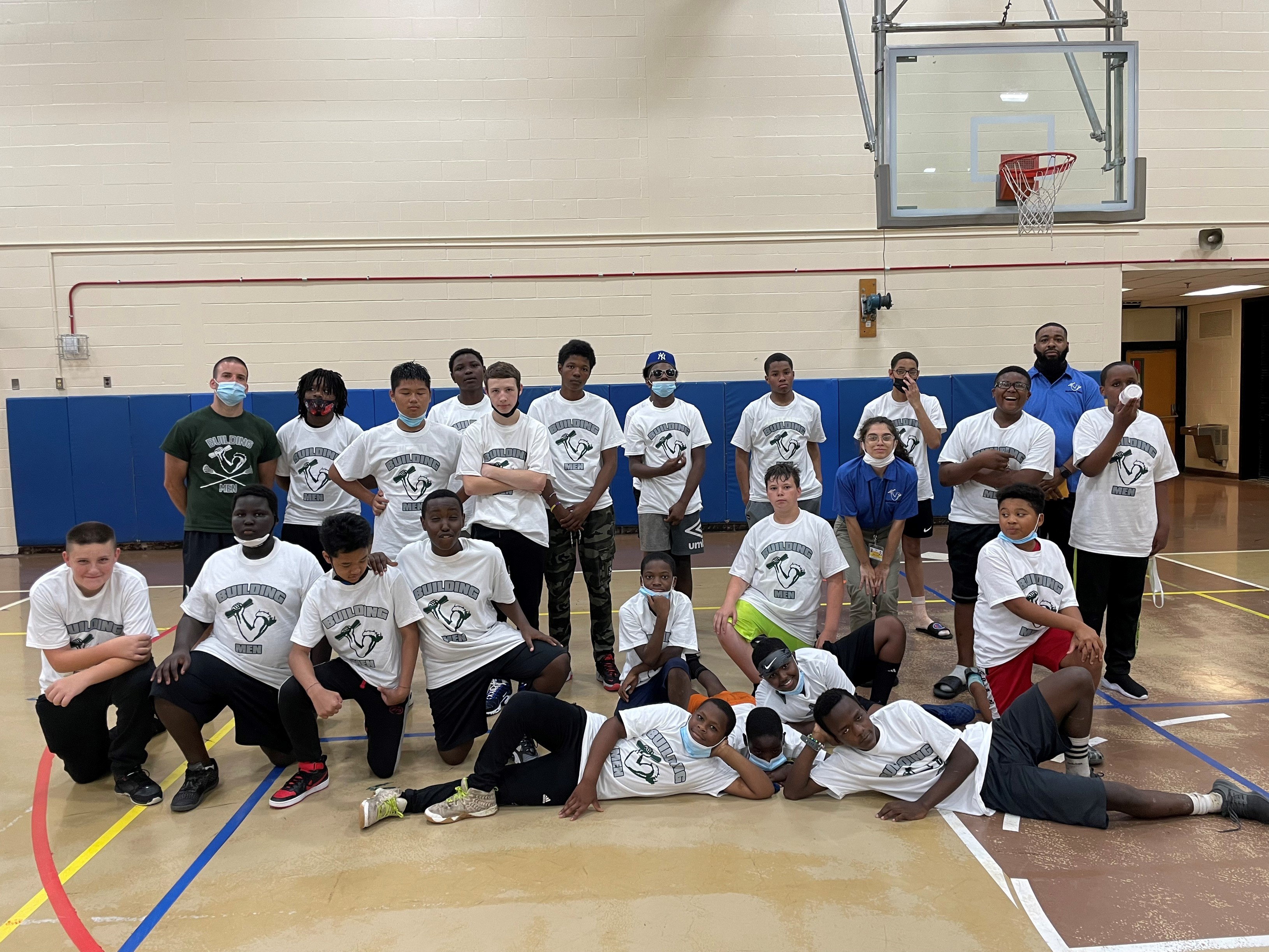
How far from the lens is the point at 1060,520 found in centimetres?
530

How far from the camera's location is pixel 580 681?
5199 mm

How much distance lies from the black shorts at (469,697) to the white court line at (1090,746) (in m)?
2.24

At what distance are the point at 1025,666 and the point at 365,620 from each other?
3063 mm

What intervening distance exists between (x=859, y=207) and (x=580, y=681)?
296 inches

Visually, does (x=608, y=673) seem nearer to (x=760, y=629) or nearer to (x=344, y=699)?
(x=760, y=629)

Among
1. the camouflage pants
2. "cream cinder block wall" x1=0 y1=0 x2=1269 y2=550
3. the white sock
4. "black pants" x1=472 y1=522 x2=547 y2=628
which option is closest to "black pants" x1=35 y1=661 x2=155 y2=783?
"black pants" x1=472 y1=522 x2=547 y2=628

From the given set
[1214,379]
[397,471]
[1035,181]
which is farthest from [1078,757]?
[1214,379]


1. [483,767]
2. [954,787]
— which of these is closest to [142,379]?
[483,767]

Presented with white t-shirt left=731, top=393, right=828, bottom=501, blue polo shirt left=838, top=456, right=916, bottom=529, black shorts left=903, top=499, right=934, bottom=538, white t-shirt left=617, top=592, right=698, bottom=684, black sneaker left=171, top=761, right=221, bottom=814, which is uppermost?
Answer: white t-shirt left=731, top=393, right=828, bottom=501

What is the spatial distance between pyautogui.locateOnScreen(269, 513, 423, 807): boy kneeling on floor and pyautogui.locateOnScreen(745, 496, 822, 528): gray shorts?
2.66 m

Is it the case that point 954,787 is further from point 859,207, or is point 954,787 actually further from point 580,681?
point 859,207

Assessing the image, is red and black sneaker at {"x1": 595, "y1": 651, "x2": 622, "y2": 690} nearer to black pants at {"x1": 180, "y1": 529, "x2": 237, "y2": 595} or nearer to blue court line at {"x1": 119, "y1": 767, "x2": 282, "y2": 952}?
blue court line at {"x1": 119, "y1": 767, "x2": 282, "y2": 952}

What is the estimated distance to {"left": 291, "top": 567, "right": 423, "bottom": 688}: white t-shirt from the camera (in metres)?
3.77

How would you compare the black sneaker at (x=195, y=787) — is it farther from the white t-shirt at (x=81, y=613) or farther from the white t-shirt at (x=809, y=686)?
the white t-shirt at (x=809, y=686)
